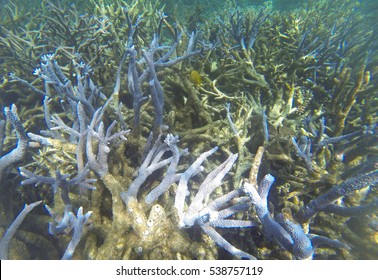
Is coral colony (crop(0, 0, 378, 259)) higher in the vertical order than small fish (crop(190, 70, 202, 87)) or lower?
lower

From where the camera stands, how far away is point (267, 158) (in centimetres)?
208

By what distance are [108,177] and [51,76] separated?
49.7 inches

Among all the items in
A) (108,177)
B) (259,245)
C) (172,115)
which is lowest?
(259,245)

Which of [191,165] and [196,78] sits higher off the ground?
[196,78]

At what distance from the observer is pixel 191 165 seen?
1.69m

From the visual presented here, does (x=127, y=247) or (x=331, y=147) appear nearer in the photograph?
(x=127, y=247)

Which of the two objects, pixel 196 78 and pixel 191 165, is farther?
pixel 196 78

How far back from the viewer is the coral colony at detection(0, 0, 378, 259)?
1501mm

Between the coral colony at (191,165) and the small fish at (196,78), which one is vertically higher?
the small fish at (196,78)

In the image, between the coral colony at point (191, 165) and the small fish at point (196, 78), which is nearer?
the coral colony at point (191, 165)

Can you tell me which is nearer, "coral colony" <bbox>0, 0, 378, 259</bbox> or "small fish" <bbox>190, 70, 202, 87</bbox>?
"coral colony" <bbox>0, 0, 378, 259</bbox>

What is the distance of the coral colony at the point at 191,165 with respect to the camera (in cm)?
150
